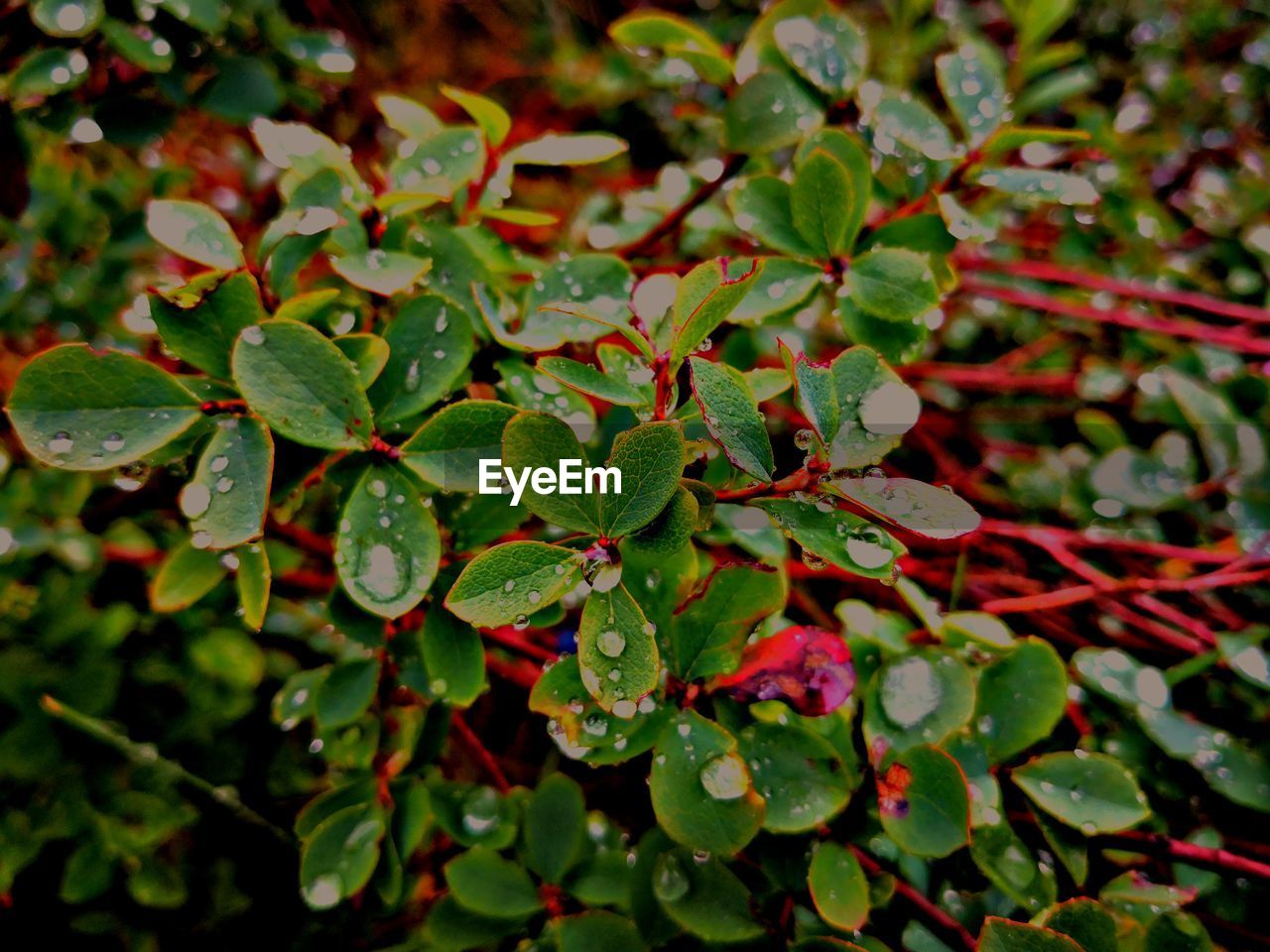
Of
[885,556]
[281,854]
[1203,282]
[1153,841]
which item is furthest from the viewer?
[1203,282]

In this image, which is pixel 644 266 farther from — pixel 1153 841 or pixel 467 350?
pixel 1153 841

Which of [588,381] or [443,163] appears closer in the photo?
[588,381]

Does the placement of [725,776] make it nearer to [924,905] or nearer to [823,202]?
[924,905]

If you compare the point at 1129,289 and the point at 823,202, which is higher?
the point at 823,202

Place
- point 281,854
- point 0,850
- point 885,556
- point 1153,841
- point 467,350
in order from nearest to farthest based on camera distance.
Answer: point 885,556, point 467,350, point 1153,841, point 0,850, point 281,854

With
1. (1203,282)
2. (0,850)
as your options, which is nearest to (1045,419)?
(1203,282)

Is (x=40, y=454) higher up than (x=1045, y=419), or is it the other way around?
(x=40, y=454)

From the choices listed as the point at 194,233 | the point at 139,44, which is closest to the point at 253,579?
the point at 194,233
